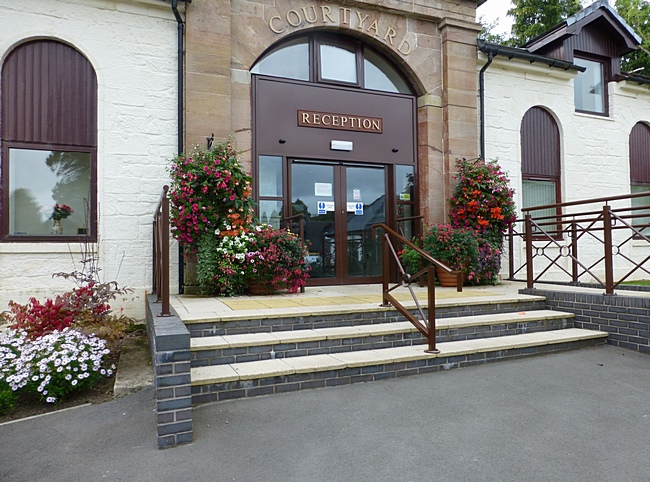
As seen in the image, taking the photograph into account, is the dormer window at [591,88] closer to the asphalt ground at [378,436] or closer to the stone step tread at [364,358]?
the stone step tread at [364,358]

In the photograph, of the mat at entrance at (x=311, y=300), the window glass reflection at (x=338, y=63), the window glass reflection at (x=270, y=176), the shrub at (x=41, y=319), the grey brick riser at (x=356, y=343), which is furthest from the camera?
the window glass reflection at (x=338, y=63)

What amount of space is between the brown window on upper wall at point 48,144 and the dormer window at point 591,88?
8.73 metres

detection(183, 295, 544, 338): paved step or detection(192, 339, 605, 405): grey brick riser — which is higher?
detection(183, 295, 544, 338): paved step

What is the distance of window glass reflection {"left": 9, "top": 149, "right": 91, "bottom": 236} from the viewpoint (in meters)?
5.81

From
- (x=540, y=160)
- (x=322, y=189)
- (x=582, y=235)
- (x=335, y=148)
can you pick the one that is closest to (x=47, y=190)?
(x=322, y=189)

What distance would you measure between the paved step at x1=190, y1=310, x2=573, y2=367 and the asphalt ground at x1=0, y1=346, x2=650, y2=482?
480 millimetres

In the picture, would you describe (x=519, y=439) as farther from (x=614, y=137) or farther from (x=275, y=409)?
(x=614, y=137)

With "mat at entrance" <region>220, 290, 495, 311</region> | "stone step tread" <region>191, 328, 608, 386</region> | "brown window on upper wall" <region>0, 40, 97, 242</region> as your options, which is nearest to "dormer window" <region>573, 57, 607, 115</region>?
"mat at entrance" <region>220, 290, 495, 311</region>

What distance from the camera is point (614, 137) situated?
9586 millimetres

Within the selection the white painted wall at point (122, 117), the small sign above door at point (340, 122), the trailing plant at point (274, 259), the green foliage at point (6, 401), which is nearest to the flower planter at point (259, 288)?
the trailing plant at point (274, 259)

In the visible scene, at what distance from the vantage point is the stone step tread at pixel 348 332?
3850 mm

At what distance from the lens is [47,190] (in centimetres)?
596

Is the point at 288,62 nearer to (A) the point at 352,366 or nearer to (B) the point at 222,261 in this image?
(B) the point at 222,261

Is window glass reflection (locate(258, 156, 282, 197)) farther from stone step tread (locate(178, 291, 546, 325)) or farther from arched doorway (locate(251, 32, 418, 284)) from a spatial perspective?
stone step tread (locate(178, 291, 546, 325))
